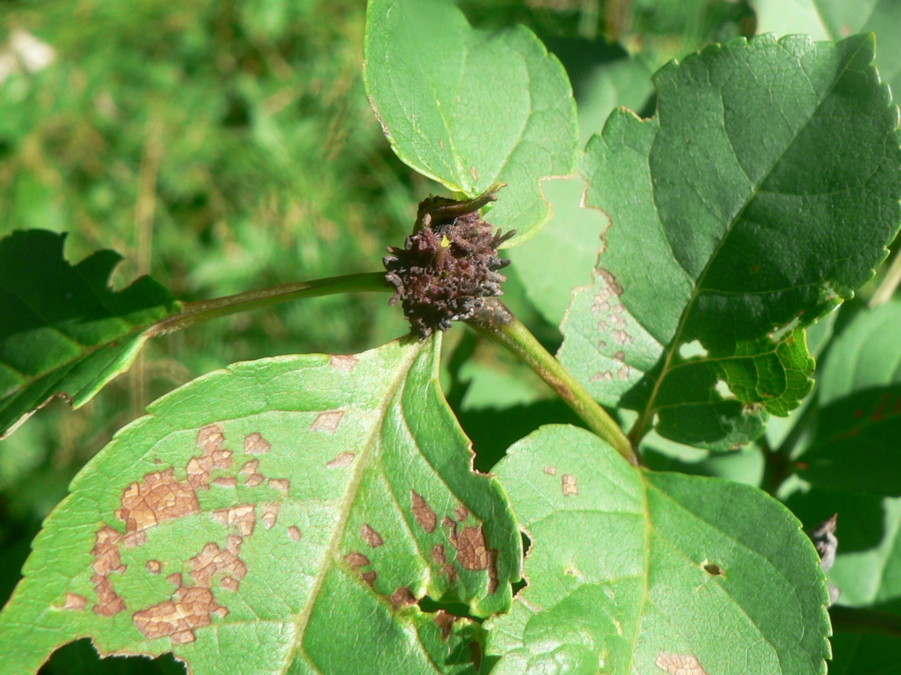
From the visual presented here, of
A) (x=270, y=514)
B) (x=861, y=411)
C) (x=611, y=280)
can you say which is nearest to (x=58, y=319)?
(x=270, y=514)

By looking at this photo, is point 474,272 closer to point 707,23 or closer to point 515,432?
point 515,432

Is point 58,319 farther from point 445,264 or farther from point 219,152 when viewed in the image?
point 219,152

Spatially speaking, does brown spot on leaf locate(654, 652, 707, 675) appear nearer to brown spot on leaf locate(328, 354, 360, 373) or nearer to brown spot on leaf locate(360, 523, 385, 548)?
brown spot on leaf locate(360, 523, 385, 548)

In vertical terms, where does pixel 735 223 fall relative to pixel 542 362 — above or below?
above

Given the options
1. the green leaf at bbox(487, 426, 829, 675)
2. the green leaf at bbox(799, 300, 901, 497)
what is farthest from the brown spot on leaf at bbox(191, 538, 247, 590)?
the green leaf at bbox(799, 300, 901, 497)

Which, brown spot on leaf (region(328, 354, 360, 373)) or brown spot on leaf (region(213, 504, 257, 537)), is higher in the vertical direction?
brown spot on leaf (region(328, 354, 360, 373))

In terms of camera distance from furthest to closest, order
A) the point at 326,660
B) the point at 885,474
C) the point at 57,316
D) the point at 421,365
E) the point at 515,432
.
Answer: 1. the point at 515,432
2. the point at 885,474
3. the point at 57,316
4. the point at 421,365
5. the point at 326,660

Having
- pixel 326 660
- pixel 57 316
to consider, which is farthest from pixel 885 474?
pixel 57 316
